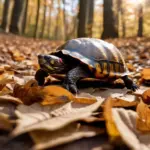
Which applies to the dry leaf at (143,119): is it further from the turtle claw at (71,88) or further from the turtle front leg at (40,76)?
the turtle front leg at (40,76)

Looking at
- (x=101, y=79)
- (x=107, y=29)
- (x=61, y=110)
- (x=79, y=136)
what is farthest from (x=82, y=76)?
(x=107, y=29)

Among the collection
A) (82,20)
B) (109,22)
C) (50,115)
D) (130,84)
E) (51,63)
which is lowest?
(130,84)

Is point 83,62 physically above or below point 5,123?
above

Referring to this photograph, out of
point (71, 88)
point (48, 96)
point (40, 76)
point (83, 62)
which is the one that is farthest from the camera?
point (40, 76)

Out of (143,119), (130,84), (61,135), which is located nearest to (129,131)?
(143,119)

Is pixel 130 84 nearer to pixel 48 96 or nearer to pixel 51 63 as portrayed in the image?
pixel 51 63

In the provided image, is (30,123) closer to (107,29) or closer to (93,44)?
(93,44)
